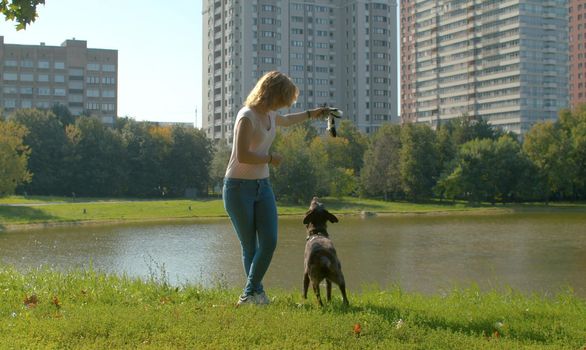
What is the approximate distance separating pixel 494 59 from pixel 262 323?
118349 millimetres

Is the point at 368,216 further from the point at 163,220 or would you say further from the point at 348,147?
the point at 348,147

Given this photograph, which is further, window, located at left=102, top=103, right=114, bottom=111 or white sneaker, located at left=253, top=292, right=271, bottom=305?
window, located at left=102, top=103, right=114, bottom=111

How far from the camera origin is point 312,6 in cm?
12300

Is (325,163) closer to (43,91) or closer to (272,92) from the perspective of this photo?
(272,92)

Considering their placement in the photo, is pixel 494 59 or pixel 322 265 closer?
pixel 322 265

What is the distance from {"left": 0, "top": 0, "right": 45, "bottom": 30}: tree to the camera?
6961mm

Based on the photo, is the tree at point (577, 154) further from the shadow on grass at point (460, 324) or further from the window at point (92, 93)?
the window at point (92, 93)

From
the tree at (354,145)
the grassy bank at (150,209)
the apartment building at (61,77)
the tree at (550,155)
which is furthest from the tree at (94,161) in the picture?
the tree at (550,155)

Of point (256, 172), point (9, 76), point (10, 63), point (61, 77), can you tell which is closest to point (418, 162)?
point (256, 172)

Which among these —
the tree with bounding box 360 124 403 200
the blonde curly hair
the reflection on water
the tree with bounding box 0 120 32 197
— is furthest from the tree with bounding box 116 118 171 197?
the blonde curly hair

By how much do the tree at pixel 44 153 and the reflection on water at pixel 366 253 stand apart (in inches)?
1200

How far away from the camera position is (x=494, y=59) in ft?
381

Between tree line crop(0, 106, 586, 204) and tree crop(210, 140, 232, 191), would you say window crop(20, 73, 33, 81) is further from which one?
tree crop(210, 140, 232, 191)

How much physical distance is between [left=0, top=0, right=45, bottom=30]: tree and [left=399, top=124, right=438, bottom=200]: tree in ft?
215
